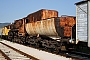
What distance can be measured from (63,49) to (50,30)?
2066 mm

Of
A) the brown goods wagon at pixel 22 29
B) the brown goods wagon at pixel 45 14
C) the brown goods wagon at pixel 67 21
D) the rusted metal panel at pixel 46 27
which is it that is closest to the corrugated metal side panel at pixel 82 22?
the brown goods wagon at pixel 67 21

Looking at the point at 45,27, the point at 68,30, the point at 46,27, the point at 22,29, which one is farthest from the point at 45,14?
the point at 22,29

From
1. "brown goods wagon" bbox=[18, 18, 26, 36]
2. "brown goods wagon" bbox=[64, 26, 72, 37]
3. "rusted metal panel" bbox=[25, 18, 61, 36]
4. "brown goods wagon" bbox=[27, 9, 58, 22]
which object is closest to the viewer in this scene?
"brown goods wagon" bbox=[64, 26, 72, 37]

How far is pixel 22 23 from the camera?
25.4 metres

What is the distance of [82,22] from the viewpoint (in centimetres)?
1203

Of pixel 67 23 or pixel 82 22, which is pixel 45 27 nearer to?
pixel 67 23

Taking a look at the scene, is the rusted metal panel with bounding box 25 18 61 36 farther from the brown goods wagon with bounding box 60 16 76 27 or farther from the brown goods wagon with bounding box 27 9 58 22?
the brown goods wagon with bounding box 27 9 58 22

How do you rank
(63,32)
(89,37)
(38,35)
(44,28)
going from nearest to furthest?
(89,37), (63,32), (44,28), (38,35)

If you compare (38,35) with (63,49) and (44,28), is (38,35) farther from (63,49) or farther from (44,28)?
(63,49)

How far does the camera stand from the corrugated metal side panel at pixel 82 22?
11664 mm

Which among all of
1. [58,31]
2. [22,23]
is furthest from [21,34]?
[58,31]

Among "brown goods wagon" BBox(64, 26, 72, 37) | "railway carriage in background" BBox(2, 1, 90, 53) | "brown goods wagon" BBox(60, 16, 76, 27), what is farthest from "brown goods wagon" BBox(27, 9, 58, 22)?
"brown goods wagon" BBox(64, 26, 72, 37)

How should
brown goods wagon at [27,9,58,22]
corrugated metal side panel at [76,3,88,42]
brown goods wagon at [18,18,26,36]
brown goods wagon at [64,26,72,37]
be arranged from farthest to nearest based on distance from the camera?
brown goods wagon at [18,18,26,36] → brown goods wagon at [27,9,58,22] → brown goods wagon at [64,26,72,37] → corrugated metal side panel at [76,3,88,42]

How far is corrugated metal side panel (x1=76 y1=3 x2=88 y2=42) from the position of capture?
38.3ft
